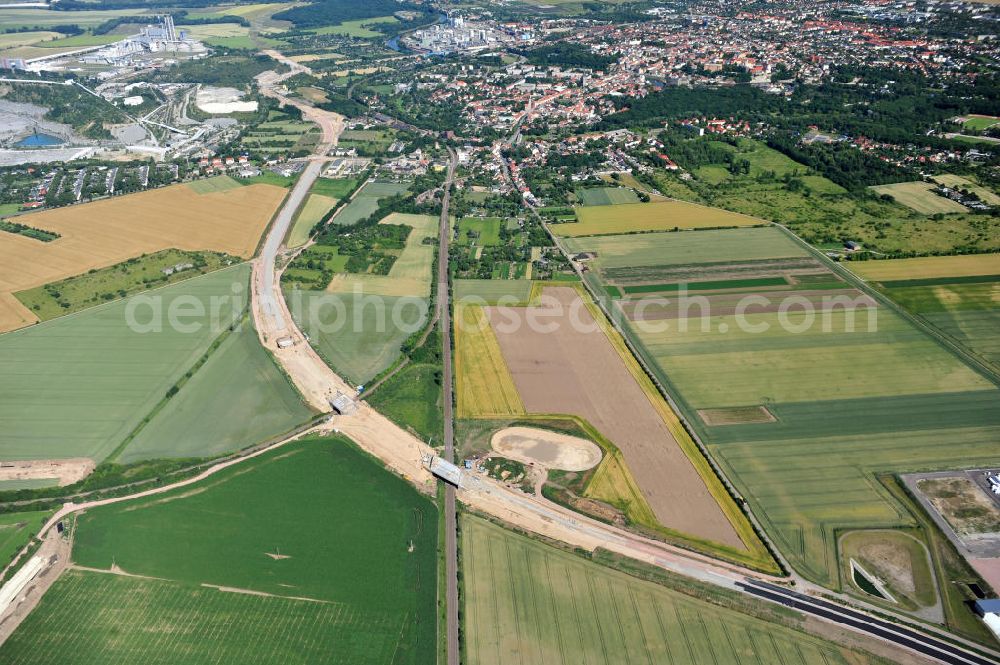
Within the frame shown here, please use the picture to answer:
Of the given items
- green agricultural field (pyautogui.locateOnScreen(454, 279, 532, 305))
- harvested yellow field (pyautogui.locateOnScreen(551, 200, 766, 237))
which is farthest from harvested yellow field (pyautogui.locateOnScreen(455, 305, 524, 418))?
harvested yellow field (pyautogui.locateOnScreen(551, 200, 766, 237))

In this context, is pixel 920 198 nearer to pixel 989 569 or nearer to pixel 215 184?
pixel 989 569

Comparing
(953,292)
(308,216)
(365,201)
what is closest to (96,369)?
(308,216)

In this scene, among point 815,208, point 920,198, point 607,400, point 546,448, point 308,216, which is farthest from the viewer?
point 920,198

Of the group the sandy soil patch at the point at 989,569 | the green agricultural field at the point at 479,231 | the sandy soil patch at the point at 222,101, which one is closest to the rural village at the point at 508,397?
the sandy soil patch at the point at 989,569

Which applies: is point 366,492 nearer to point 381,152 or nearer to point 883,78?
point 381,152

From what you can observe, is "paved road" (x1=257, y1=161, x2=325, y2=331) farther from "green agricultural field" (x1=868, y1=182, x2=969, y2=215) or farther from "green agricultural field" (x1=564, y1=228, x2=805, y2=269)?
"green agricultural field" (x1=868, y1=182, x2=969, y2=215)
